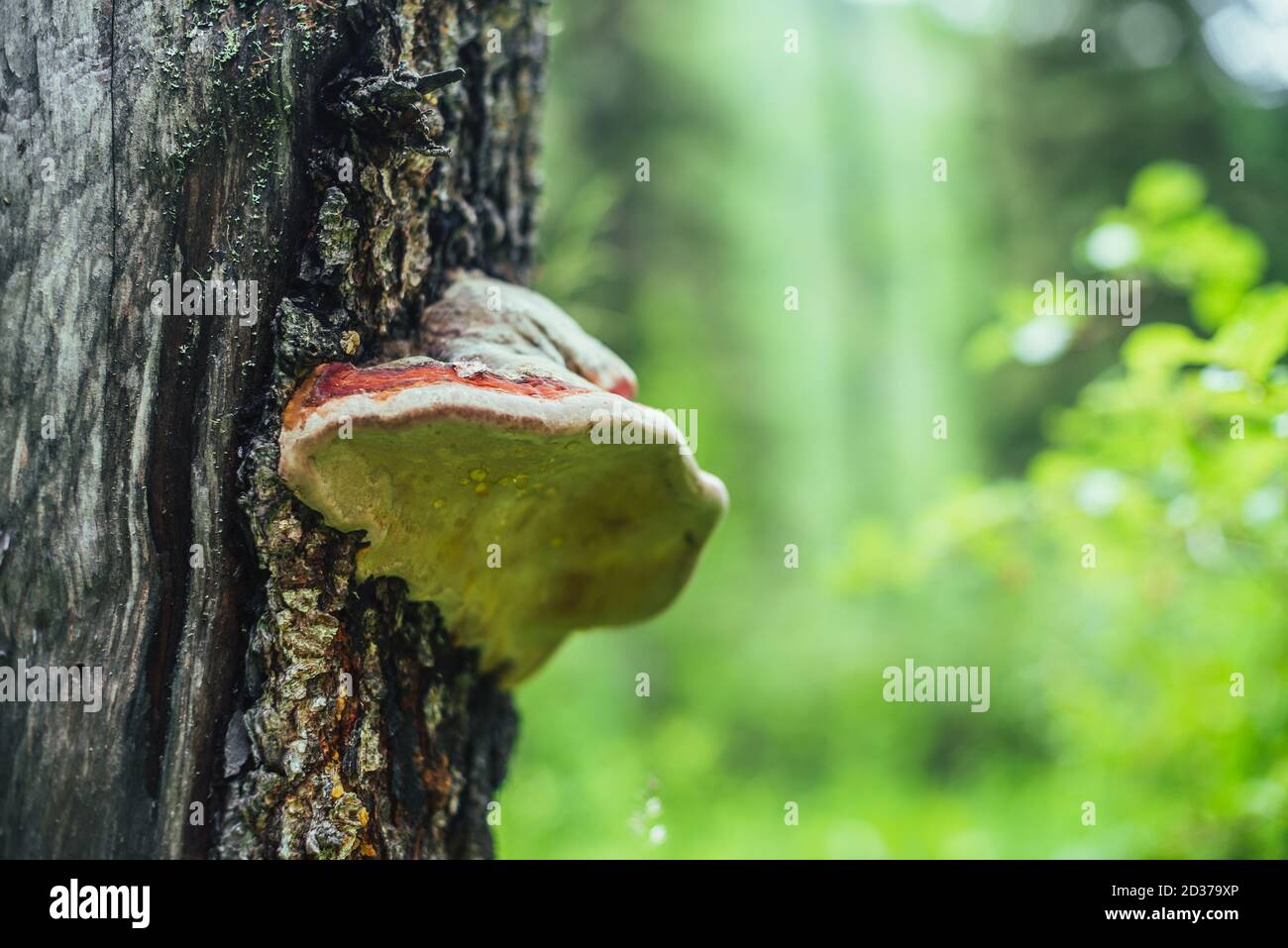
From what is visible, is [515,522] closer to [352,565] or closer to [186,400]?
[352,565]

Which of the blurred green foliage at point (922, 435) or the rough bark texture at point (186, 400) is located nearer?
the rough bark texture at point (186, 400)

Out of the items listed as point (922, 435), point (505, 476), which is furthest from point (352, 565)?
point (922, 435)

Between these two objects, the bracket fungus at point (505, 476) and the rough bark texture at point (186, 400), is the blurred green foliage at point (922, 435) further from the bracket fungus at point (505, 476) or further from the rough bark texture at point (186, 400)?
the rough bark texture at point (186, 400)

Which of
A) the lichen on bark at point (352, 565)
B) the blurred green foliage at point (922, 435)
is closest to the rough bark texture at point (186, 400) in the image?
the lichen on bark at point (352, 565)

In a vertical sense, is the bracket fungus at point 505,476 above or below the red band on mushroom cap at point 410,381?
below

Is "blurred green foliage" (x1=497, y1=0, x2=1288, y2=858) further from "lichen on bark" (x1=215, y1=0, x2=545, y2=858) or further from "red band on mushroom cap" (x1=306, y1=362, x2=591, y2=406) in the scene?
"red band on mushroom cap" (x1=306, y1=362, x2=591, y2=406)

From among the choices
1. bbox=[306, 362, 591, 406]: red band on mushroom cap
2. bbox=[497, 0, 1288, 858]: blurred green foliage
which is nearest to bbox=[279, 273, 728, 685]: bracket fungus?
bbox=[306, 362, 591, 406]: red band on mushroom cap
